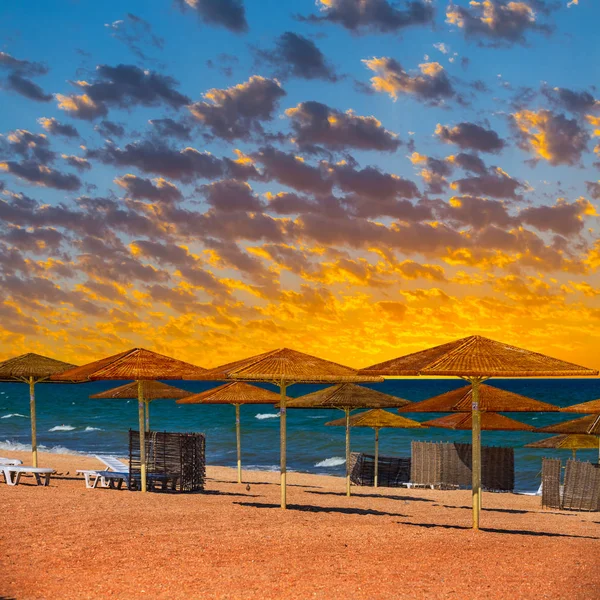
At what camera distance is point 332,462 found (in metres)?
42.5

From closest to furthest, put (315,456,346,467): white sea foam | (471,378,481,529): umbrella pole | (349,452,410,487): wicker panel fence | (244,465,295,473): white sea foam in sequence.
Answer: (471,378,481,529): umbrella pole < (349,452,410,487): wicker panel fence < (244,465,295,473): white sea foam < (315,456,346,467): white sea foam

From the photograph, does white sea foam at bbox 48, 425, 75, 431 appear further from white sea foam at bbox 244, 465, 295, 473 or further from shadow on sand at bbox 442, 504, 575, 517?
shadow on sand at bbox 442, 504, 575, 517

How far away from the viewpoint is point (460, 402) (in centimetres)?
1788

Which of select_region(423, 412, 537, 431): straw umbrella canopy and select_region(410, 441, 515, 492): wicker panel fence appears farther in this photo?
select_region(410, 441, 515, 492): wicker panel fence

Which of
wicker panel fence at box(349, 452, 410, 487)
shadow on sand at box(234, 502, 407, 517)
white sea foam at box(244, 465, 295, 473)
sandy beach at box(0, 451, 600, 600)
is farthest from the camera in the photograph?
white sea foam at box(244, 465, 295, 473)

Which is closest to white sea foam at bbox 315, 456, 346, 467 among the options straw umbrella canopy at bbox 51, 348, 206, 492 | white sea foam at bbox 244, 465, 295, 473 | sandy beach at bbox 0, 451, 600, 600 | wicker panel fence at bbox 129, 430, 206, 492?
white sea foam at bbox 244, 465, 295, 473

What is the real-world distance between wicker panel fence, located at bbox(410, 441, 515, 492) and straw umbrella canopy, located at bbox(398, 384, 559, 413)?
6070 millimetres

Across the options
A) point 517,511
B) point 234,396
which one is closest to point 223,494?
point 234,396

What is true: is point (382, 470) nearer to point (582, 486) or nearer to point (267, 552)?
point (582, 486)

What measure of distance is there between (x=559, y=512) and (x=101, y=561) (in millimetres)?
12390

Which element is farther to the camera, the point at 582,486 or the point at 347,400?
the point at 582,486

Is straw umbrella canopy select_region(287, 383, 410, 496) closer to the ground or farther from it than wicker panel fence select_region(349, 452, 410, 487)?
farther from it

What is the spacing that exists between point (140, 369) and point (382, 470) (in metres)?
11.5

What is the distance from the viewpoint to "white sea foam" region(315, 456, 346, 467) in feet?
136
